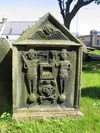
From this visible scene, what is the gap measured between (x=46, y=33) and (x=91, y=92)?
2.32m

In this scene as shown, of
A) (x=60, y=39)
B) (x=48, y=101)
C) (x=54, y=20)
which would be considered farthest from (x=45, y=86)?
(x=54, y=20)

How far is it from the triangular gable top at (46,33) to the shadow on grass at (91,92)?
5.84 ft

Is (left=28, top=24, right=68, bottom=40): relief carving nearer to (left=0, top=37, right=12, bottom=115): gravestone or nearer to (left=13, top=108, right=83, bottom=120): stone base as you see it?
(left=0, top=37, right=12, bottom=115): gravestone

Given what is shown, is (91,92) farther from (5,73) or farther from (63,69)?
(5,73)

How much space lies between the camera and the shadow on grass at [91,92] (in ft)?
16.4

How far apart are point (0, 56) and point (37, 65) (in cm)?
69

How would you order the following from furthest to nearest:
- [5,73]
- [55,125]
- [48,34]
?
[5,73] < [48,34] < [55,125]

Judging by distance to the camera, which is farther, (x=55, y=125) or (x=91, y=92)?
(x=91, y=92)

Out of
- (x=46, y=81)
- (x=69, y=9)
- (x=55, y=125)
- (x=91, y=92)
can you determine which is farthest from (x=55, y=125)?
(x=69, y=9)

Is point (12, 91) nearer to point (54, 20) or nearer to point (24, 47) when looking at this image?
point (24, 47)

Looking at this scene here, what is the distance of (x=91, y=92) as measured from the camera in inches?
208

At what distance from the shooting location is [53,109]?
3652 millimetres

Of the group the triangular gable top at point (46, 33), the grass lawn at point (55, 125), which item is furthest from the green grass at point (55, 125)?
the triangular gable top at point (46, 33)

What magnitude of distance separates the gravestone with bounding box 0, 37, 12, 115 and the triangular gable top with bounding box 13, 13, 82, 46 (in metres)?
0.43
